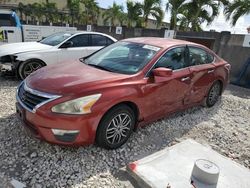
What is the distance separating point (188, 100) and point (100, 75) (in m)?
1.93

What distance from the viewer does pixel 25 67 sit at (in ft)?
19.5

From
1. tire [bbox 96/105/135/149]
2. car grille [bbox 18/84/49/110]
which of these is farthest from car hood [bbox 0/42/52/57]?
tire [bbox 96/105/135/149]

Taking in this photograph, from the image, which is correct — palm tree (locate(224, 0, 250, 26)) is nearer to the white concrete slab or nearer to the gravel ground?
the gravel ground

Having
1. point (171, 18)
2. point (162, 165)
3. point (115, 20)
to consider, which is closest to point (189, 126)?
point (162, 165)

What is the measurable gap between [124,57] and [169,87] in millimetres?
881

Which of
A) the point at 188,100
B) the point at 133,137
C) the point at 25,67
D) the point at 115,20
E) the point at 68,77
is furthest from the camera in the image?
the point at 115,20

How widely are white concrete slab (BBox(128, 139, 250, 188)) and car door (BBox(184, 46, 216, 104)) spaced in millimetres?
1232

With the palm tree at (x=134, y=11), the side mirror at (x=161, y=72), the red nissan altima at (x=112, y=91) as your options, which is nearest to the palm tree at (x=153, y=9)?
the palm tree at (x=134, y=11)

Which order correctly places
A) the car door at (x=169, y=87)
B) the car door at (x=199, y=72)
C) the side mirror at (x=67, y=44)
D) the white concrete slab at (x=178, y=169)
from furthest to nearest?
the side mirror at (x=67, y=44), the car door at (x=199, y=72), the car door at (x=169, y=87), the white concrete slab at (x=178, y=169)

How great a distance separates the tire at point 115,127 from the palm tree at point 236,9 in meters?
12.9

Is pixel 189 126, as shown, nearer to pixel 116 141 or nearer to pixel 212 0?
pixel 116 141

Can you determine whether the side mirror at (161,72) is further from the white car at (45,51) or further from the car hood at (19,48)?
the car hood at (19,48)

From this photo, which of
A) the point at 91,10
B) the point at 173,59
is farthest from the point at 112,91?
the point at 91,10

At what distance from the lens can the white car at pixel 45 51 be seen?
5.86 metres
